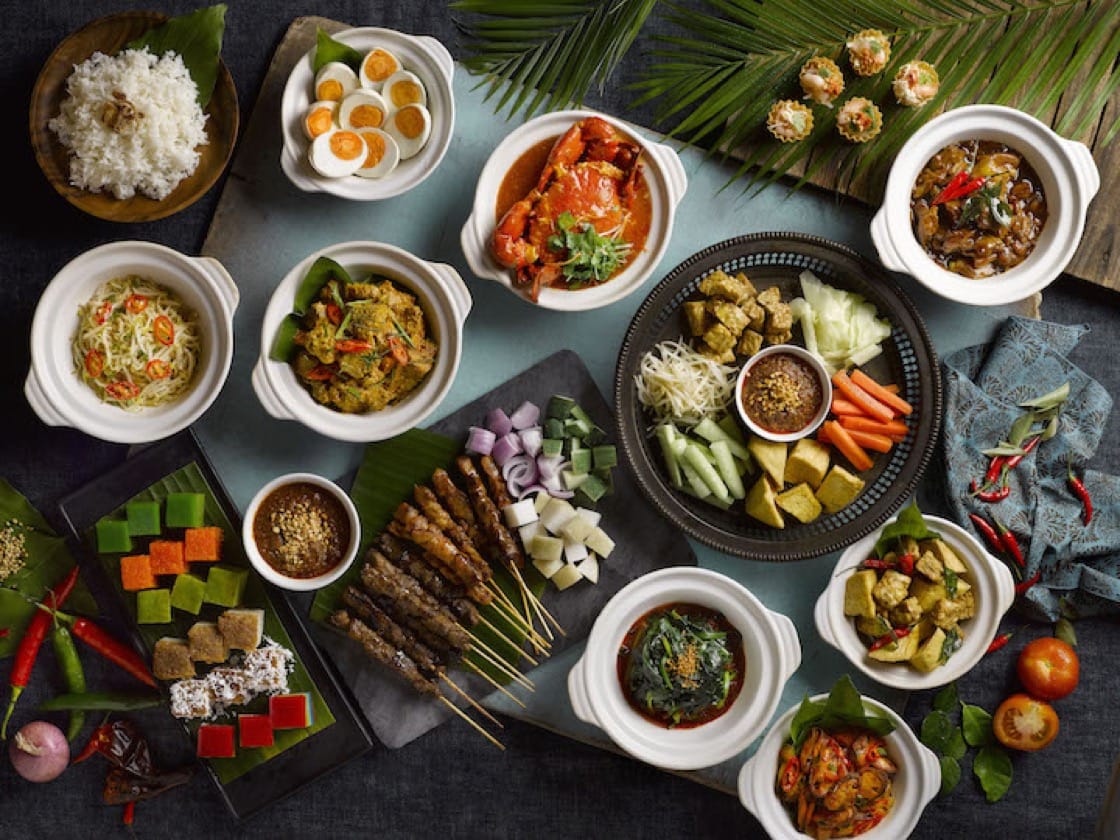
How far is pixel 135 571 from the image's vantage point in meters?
4.38

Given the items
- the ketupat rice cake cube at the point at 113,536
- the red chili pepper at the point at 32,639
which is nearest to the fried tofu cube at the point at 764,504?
the ketupat rice cake cube at the point at 113,536

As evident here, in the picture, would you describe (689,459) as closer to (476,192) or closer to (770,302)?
(770,302)

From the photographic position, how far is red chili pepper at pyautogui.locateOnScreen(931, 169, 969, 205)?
4195 mm

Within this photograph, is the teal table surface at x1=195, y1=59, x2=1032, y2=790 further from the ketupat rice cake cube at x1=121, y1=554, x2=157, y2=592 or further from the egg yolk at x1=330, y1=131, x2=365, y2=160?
the ketupat rice cake cube at x1=121, y1=554, x2=157, y2=592

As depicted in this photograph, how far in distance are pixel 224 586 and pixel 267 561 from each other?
29cm

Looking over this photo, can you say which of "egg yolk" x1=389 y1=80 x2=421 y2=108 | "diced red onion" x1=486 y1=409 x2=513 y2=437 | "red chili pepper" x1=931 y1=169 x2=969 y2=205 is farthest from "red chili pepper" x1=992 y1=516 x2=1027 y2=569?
"egg yolk" x1=389 y1=80 x2=421 y2=108

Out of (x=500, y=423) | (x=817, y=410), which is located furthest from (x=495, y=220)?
(x=817, y=410)

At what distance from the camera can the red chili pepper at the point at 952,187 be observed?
4.20m

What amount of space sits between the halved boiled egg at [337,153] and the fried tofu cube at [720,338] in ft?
5.53

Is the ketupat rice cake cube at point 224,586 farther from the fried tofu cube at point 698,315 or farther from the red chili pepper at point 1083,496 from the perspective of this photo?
the red chili pepper at point 1083,496

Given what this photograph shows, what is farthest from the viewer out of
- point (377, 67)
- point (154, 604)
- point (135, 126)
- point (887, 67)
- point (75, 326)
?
point (154, 604)

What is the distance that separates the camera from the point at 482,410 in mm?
4488

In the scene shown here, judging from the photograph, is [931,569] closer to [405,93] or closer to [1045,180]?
[1045,180]

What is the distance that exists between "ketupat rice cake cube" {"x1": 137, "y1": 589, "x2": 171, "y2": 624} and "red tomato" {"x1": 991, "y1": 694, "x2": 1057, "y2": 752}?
3.88m
